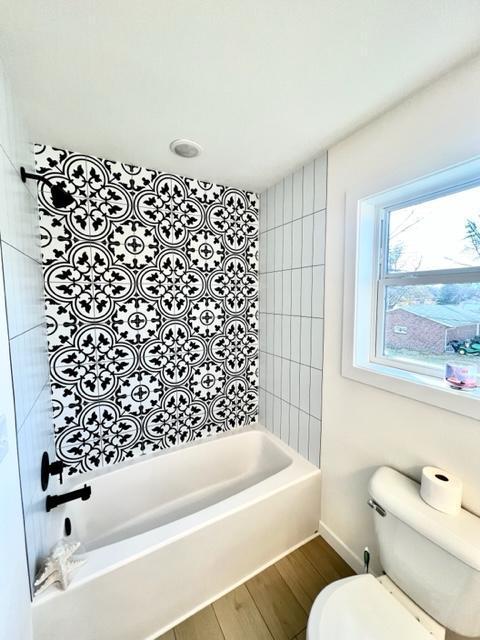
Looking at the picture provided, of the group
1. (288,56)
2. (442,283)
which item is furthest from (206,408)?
(288,56)

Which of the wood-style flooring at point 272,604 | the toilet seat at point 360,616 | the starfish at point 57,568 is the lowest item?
the wood-style flooring at point 272,604

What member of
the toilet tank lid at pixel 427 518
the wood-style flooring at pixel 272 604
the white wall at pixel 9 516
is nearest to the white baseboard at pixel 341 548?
the wood-style flooring at pixel 272 604

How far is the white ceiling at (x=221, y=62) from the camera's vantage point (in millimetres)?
723

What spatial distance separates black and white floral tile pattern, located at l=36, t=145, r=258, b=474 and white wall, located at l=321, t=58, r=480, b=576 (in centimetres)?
75

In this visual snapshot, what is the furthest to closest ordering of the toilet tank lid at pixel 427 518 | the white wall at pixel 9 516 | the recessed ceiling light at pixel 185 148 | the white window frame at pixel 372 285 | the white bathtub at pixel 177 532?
the recessed ceiling light at pixel 185 148, the white window frame at pixel 372 285, the white bathtub at pixel 177 532, the toilet tank lid at pixel 427 518, the white wall at pixel 9 516

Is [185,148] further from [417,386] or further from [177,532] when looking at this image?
[177,532]

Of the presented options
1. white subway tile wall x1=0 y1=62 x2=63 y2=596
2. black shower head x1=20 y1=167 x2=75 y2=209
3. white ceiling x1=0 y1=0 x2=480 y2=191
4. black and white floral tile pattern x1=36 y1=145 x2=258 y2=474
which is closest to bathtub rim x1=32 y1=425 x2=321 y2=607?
white subway tile wall x1=0 y1=62 x2=63 y2=596

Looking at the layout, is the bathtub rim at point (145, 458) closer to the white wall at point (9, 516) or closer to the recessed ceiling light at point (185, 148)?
the white wall at point (9, 516)

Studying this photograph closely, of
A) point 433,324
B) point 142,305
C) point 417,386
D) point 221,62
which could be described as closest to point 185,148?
point 221,62

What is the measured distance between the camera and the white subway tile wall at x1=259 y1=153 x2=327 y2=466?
4.98 ft

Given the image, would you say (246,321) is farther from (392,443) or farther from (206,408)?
(392,443)

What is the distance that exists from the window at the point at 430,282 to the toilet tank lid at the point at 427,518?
485mm

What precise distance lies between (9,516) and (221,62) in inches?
60.1

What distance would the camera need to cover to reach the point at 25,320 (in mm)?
952
